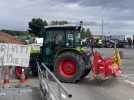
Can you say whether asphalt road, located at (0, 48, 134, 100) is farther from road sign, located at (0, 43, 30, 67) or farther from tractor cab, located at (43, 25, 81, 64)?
tractor cab, located at (43, 25, 81, 64)

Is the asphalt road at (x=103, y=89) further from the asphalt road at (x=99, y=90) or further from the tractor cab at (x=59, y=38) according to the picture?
the tractor cab at (x=59, y=38)

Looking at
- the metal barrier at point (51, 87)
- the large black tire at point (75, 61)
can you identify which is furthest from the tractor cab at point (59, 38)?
the metal barrier at point (51, 87)

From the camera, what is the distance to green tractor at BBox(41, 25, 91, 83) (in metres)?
20.0

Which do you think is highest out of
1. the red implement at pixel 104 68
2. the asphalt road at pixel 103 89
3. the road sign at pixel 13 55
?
the road sign at pixel 13 55

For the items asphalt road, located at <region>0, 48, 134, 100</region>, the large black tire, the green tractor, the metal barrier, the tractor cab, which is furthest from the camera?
the tractor cab

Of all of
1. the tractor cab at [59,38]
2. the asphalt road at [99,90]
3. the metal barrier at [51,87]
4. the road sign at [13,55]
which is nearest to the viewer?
the metal barrier at [51,87]

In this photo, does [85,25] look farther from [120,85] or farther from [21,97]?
[21,97]

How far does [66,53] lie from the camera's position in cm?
2019

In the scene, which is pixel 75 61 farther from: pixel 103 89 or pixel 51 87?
pixel 51 87

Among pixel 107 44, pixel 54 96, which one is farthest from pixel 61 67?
pixel 107 44

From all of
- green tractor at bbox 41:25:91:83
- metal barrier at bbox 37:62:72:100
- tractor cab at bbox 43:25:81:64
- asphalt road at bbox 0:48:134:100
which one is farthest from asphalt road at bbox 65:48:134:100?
metal barrier at bbox 37:62:72:100

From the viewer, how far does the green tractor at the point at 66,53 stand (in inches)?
789

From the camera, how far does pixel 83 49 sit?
814 inches

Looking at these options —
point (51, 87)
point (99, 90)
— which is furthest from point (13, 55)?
point (99, 90)
